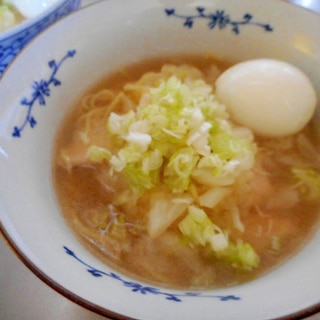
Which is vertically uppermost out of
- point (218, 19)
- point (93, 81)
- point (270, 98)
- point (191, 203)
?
point (218, 19)

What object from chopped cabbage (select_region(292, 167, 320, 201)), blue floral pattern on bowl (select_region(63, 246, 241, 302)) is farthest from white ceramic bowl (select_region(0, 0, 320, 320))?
chopped cabbage (select_region(292, 167, 320, 201))

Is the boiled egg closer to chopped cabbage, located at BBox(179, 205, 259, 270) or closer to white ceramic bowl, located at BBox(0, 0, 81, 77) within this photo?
chopped cabbage, located at BBox(179, 205, 259, 270)

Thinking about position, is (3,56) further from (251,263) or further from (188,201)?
(251,263)

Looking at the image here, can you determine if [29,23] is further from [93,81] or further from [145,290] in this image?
[145,290]

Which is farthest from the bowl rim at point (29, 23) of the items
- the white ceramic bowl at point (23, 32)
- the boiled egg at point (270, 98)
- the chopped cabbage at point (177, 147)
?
the boiled egg at point (270, 98)

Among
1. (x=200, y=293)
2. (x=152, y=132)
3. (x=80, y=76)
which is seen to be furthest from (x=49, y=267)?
(x=80, y=76)

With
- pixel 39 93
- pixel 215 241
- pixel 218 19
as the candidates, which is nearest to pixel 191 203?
pixel 215 241
